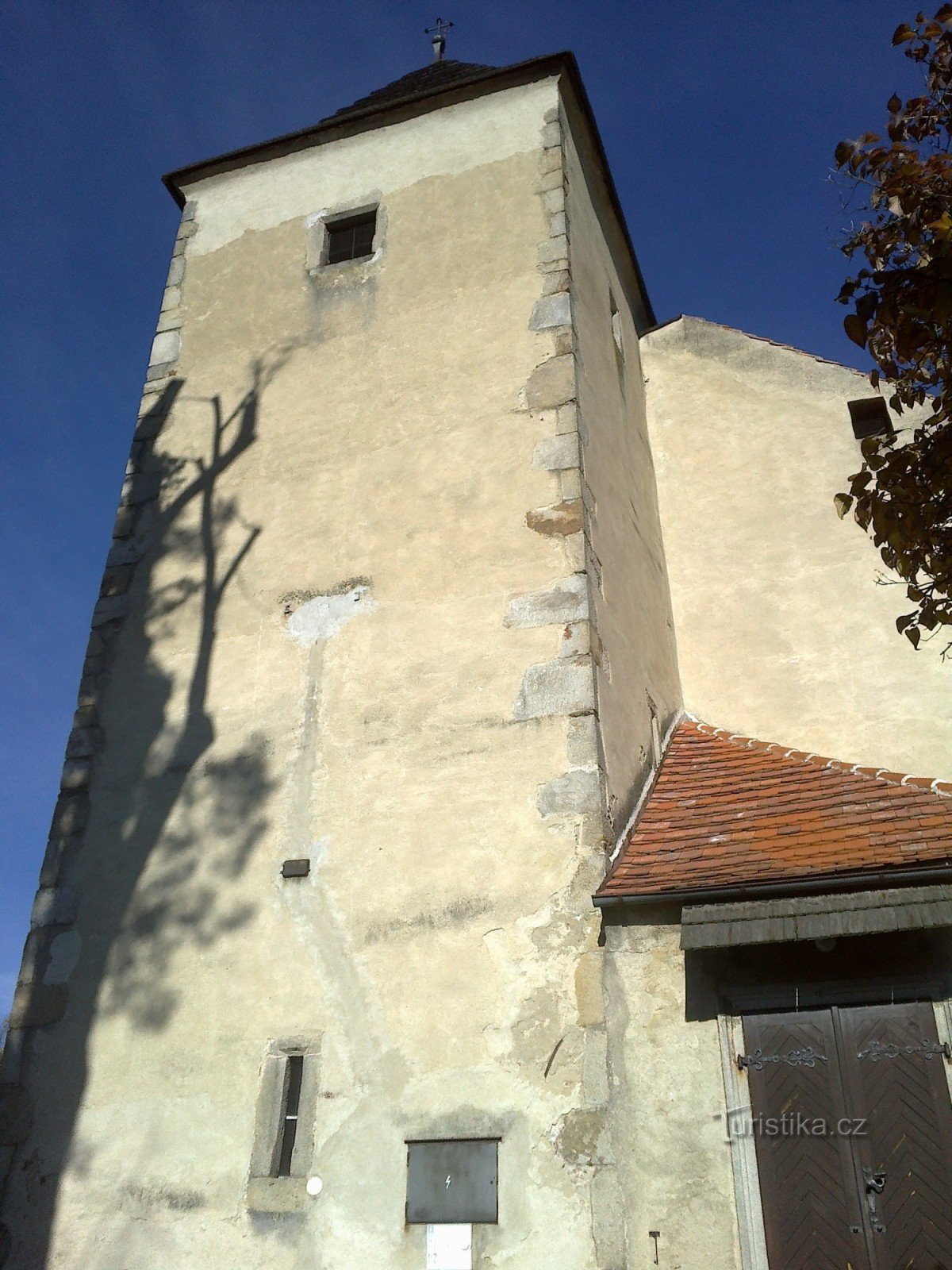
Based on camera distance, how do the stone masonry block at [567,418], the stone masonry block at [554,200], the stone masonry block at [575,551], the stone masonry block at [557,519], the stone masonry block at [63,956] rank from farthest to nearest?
1. the stone masonry block at [554,200]
2. the stone masonry block at [567,418]
3. the stone masonry block at [557,519]
4. the stone masonry block at [575,551]
5. the stone masonry block at [63,956]

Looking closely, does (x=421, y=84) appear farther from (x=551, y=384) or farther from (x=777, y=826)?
(x=777, y=826)

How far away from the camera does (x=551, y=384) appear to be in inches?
299

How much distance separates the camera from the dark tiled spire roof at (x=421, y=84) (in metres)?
9.44

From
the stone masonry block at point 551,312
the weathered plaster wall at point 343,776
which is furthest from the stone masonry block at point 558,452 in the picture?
the stone masonry block at point 551,312

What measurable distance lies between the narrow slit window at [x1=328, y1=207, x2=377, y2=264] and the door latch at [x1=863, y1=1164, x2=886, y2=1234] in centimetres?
710

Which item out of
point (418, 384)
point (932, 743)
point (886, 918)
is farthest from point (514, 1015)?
point (418, 384)

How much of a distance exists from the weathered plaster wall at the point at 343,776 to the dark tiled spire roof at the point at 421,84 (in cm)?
52

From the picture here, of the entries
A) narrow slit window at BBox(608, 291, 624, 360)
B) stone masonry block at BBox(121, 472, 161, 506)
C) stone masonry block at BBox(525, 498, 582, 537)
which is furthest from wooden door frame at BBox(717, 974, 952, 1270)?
narrow slit window at BBox(608, 291, 624, 360)

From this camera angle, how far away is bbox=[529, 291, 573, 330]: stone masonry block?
7820 mm

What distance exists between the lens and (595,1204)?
5.04 m

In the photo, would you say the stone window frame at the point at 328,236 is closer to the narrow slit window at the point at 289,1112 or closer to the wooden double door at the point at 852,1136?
the narrow slit window at the point at 289,1112

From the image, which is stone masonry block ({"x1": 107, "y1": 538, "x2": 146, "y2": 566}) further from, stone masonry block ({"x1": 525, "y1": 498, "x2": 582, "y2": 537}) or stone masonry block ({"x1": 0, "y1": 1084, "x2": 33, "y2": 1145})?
stone masonry block ({"x1": 0, "y1": 1084, "x2": 33, "y2": 1145})

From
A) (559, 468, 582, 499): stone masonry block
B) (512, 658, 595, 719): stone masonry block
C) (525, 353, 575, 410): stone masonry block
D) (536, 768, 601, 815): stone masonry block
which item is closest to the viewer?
(536, 768, 601, 815): stone masonry block

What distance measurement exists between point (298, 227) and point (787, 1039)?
7.11 meters
